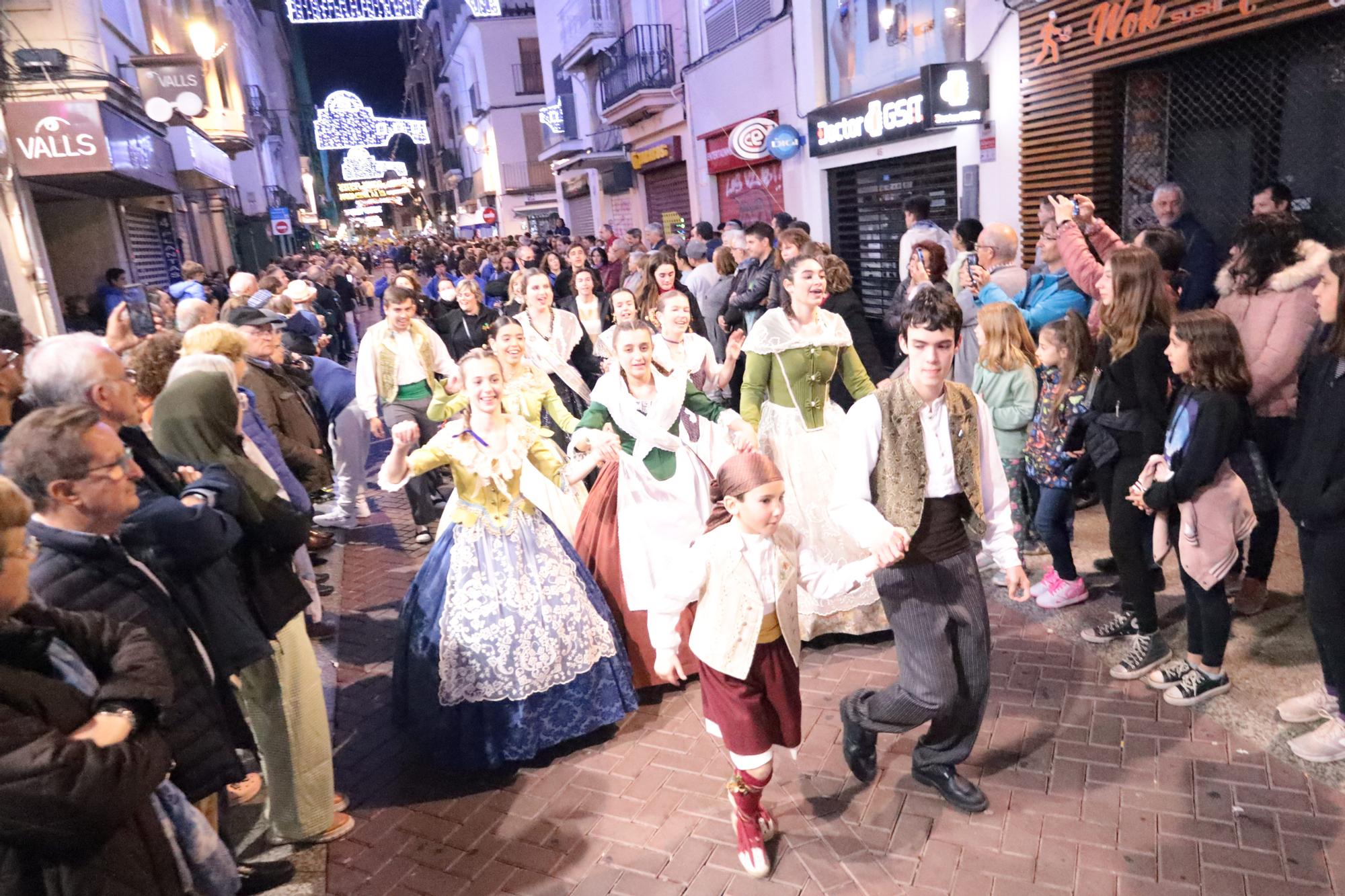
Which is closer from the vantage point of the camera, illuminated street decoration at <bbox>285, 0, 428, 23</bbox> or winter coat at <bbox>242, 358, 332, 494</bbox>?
winter coat at <bbox>242, 358, 332, 494</bbox>

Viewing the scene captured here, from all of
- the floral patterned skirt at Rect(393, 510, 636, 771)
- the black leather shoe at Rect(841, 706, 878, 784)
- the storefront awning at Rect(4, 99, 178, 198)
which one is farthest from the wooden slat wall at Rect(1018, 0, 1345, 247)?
the storefront awning at Rect(4, 99, 178, 198)

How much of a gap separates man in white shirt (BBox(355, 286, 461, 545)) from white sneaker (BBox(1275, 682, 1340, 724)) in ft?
19.0

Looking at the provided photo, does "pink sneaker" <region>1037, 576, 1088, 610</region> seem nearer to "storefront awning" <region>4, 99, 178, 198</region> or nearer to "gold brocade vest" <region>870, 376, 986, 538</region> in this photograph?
"gold brocade vest" <region>870, 376, 986, 538</region>

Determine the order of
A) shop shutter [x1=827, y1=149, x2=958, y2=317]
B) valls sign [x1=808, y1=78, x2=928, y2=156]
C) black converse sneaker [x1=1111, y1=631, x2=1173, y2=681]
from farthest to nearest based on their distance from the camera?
shop shutter [x1=827, y1=149, x2=958, y2=317]
valls sign [x1=808, y1=78, x2=928, y2=156]
black converse sneaker [x1=1111, y1=631, x2=1173, y2=681]

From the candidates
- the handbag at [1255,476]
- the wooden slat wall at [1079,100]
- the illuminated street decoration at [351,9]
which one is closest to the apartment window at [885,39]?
the wooden slat wall at [1079,100]

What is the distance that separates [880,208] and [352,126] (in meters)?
48.1

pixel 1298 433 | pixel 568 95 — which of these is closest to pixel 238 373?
pixel 1298 433

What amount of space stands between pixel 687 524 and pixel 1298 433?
2.72 m

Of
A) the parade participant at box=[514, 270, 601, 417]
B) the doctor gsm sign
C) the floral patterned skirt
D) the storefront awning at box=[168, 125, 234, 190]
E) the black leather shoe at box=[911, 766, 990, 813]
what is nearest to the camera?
the black leather shoe at box=[911, 766, 990, 813]

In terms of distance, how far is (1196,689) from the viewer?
13.7ft

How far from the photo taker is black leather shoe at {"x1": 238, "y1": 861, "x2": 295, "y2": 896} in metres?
3.46

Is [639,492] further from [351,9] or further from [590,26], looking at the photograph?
[590,26]

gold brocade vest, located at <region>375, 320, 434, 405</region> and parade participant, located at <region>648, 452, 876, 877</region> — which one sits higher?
gold brocade vest, located at <region>375, 320, 434, 405</region>

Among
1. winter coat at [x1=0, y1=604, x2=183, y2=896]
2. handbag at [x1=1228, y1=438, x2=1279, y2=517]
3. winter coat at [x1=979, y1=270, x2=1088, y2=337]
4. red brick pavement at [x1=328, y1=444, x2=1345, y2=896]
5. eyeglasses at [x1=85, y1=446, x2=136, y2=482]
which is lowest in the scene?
red brick pavement at [x1=328, y1=444, x2=1345, y2=896]
